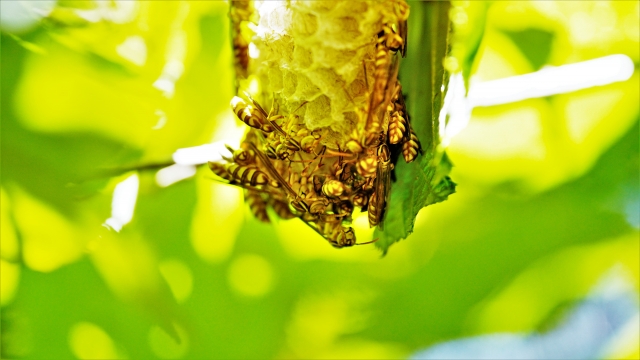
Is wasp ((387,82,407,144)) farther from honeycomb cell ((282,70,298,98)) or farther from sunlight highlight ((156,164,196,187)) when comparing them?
sunlight highlight ((156,164,196,187))

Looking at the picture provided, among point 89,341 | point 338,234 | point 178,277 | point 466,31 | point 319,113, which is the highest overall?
point 466,31

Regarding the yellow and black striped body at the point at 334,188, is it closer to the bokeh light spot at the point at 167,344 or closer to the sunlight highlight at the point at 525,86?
the sunlight highlight at the point at 525,86

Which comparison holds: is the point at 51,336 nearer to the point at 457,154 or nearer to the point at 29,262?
the point at 29,262

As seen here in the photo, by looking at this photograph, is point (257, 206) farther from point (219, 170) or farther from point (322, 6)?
point (322, 6)

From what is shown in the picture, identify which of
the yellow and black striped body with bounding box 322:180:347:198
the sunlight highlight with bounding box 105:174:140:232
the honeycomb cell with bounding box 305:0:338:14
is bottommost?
the sunlight highlight with bounding box 105:174:140:232

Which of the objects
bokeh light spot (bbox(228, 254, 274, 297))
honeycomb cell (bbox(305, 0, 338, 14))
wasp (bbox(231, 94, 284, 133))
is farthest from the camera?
bokeh light spot (bbox(228, 254, 274, 297))

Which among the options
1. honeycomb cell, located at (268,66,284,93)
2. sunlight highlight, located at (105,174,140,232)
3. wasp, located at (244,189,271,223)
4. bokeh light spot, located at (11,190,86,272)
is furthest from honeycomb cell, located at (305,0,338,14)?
bokeh light spot, located at (11,190,86,272)

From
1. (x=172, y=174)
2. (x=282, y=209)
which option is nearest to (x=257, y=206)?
(x=282, y=209)

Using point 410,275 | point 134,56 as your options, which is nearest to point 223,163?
point 134,56
